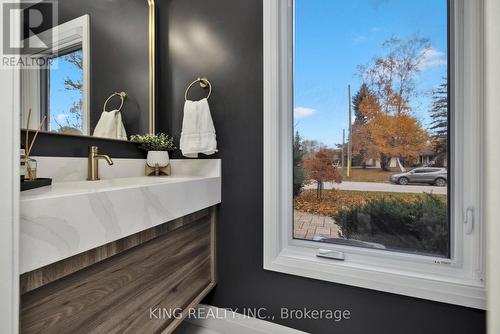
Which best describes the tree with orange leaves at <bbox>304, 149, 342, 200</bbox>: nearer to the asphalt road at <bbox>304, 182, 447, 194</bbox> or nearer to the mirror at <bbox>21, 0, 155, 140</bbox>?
the asphalt road at <bbox>304, 182, 447, 194</bbox>

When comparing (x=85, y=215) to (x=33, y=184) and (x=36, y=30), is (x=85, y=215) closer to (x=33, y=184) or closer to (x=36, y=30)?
(x=33, y=184)

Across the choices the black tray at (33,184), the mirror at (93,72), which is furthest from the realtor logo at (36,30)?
the black tray at (33,184)

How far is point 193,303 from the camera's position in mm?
1194

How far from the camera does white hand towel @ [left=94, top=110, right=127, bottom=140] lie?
1.23 m

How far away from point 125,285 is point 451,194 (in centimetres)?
143

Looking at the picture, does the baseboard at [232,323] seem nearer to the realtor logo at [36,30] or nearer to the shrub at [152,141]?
the shrub at [152,141]

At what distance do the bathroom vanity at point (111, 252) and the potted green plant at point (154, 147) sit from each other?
143 millimetres

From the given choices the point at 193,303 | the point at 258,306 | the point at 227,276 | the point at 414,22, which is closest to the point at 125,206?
the point at 193,303

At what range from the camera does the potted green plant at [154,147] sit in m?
1.39

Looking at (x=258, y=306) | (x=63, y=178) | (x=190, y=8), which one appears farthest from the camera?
(x=190, y=8)

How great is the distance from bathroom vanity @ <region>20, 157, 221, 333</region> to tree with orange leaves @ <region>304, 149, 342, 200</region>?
552 millimetres

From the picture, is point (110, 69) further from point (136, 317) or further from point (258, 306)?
point (258, 306)

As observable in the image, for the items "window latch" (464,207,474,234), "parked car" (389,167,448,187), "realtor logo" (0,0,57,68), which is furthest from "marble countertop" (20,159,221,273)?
"window latch" (464,207,474,234)

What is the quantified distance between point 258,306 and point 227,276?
24cm
